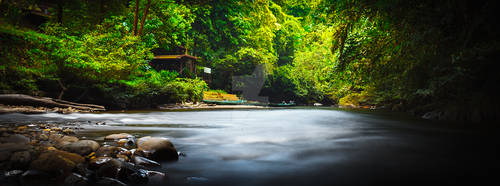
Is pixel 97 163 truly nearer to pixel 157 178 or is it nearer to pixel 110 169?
pixel 110 169

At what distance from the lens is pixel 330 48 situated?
6.84 m

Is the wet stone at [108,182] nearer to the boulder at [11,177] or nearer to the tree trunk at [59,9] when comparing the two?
the boulder at [11,177]

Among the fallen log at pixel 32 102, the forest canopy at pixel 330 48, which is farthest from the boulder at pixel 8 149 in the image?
the fallen log at pixel 32 102

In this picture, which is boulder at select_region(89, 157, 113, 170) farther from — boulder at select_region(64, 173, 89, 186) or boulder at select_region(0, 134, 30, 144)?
boulder at select_region(0, 134, 30, 144)

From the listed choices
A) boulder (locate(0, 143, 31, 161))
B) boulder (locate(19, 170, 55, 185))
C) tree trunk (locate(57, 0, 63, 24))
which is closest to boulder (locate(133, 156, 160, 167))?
boulder (locate(19, 170, 55, 185))

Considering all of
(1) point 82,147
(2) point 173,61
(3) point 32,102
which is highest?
(2) point 173,61

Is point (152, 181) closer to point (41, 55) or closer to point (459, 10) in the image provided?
point (459, 10)

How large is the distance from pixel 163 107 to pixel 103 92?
236 centimetres

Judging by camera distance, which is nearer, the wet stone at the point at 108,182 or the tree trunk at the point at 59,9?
the wet stone at the point at 108,182

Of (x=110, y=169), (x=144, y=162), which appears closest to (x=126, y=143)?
(x=144, y=162)

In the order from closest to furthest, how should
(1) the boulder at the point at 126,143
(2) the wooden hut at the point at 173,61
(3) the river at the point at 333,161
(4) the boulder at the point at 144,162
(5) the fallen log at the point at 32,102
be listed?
(3) the river at the point at 333,161 < (4) the boulder at the point at 144,162 < (1) the boulder at the point at 126,143 < (5) the fallen log at the point at 32,102 < (2) the wooden hut at the point at 173,61

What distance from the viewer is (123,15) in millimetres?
11258

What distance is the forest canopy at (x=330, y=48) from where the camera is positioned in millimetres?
3209

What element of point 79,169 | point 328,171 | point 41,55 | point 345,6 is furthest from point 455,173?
point 41,55
